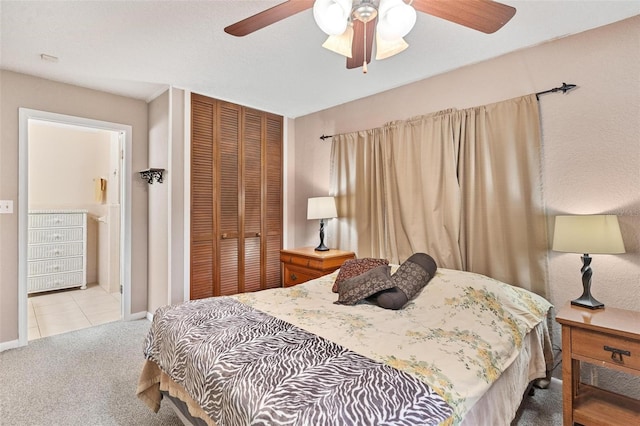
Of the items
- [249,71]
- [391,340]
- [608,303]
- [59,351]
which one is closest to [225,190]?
[249,71]

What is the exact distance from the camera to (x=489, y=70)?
2.49 meters

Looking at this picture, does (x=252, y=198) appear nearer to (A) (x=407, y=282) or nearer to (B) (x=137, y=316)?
(B) (x=137, y=316)

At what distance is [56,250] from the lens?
14.8 feet

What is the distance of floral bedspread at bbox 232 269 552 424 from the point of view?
1.27 m

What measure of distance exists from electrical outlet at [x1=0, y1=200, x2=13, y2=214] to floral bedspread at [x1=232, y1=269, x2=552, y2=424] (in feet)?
7.46

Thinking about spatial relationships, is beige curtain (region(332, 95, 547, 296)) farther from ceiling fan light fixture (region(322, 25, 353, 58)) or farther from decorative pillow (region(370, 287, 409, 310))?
ceiling fan light fixture (region(322, 25, 353, 58))

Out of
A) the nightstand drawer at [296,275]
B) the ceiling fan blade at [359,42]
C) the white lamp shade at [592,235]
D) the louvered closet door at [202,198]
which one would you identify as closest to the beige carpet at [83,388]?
the louvered closet door at [202,198]

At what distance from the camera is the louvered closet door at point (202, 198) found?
3.27m

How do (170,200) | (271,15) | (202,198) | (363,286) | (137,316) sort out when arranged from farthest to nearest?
(137,316)
(202,198)
(170,200)
(363,286)
(271,15)

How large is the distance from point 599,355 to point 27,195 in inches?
170

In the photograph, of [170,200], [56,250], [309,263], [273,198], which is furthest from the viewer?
[56,250]

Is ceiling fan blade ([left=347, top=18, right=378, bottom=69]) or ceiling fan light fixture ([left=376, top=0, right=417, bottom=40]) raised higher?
ceiling fan blade ([left=347, top=18, right=378, bottom=69])

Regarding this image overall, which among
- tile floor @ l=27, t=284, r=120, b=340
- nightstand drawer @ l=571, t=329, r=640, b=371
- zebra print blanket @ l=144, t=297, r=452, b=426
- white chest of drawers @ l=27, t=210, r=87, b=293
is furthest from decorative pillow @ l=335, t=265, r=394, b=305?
white chest of drawers @ l=27, t=210, r=87, b=293

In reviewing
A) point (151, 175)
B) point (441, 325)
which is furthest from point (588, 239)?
point (151, 175)
